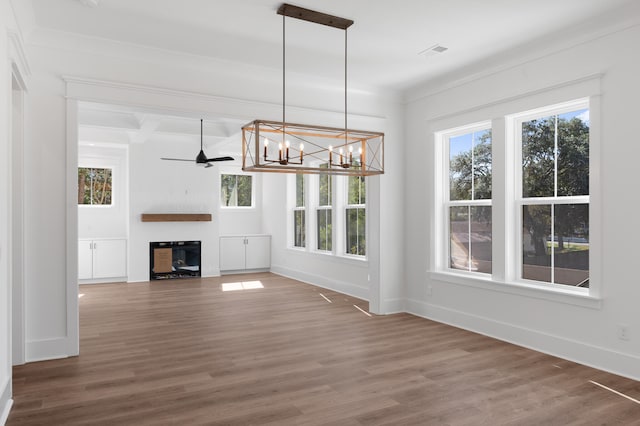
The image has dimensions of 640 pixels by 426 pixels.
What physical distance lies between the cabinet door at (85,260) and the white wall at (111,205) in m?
0.76

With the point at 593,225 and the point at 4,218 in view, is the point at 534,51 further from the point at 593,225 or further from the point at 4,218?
the point at 4,218

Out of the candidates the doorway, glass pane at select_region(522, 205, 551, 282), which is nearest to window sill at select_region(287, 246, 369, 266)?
glass pane at select_region(522, 205, 551, 282)

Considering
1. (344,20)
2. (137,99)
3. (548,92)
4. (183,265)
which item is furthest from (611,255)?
(183,265)

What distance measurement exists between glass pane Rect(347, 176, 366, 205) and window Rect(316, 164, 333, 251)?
21.1 inches

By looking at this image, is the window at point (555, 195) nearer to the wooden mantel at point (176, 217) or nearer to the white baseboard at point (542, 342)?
the white baseboard at point (542, 342)

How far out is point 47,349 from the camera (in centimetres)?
403

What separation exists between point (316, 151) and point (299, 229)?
330 cm

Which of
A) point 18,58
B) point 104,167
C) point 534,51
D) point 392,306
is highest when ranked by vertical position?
point 534,51

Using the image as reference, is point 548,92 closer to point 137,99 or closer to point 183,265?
point 137,99

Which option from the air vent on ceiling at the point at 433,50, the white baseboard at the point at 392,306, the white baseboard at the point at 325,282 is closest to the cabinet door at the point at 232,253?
the white baseboard at the point at 325,282

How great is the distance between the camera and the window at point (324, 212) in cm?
817

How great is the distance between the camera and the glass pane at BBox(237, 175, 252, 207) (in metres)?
10.8

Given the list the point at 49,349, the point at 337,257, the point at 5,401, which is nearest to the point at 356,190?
the point at 337,257

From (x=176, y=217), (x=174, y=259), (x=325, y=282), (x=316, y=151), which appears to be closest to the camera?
(x=316, y=151)
